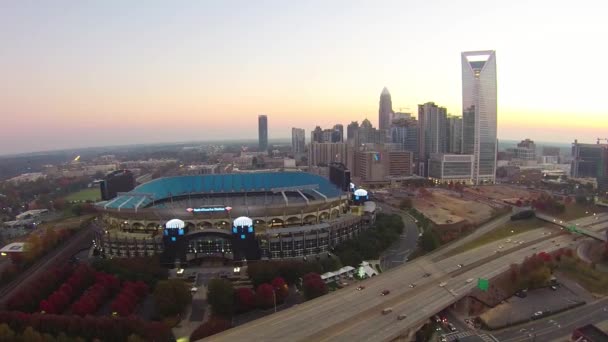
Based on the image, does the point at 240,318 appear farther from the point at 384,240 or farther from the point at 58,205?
the point at 58,205

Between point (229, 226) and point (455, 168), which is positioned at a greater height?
point (455, 168)

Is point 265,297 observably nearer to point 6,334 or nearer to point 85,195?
point 6,334

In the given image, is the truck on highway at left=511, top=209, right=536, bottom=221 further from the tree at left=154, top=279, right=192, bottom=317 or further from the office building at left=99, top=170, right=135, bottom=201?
the office building at left=99, top=170, right=135, bottom=201

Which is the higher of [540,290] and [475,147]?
[475,147]

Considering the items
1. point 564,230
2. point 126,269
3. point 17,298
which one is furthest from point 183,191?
point 564,230

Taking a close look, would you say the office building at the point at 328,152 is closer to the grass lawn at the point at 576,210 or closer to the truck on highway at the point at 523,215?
the grass lawn at the point at 576,210

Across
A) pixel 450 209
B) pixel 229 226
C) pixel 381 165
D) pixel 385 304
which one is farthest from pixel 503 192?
pixel 385 304

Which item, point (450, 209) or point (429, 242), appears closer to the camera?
point (429, 242)
